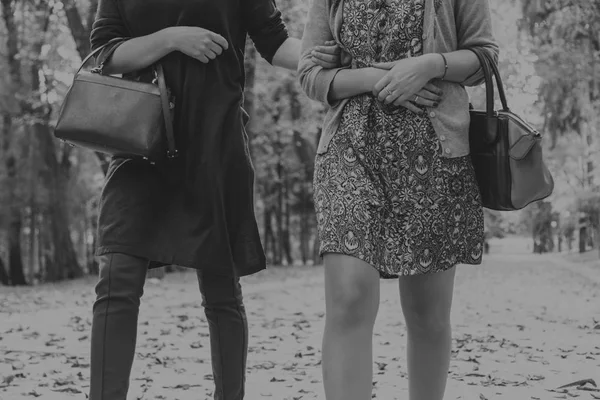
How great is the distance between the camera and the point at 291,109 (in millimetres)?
31188

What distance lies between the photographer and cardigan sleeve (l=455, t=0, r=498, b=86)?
3111 mm

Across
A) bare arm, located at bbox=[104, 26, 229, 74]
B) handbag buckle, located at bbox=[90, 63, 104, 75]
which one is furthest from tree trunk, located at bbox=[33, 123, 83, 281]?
bare arm, located at bbox=[104, 26, 229, 74]

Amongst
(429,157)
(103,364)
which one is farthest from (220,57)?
(103,364)

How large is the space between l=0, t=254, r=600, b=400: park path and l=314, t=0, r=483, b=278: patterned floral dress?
215cm

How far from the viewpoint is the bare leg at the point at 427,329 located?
125 inches

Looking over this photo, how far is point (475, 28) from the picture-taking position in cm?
314

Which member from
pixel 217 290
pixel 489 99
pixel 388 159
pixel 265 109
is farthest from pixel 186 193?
pixel 265 109

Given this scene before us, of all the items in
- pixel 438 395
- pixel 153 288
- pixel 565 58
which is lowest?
pixel 153 288

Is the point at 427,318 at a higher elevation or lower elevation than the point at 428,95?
lower

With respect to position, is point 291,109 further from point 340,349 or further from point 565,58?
point 340,349

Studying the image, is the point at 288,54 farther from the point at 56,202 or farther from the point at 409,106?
the point at 56,202

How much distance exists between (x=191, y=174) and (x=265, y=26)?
78 centimetres

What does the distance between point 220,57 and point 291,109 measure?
27.8 m

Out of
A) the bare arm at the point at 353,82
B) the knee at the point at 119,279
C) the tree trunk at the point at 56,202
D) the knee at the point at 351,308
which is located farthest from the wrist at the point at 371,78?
the tree trunk at the point at 56,202
